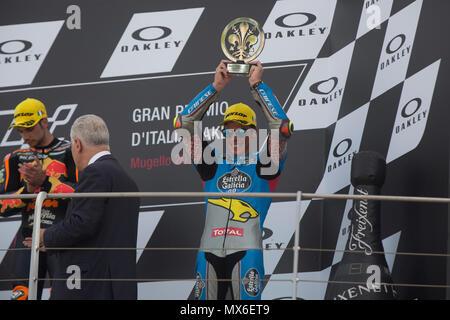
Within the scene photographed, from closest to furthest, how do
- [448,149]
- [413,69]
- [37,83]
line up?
1. [448,149]
2. [413,69]
3. [37,83]

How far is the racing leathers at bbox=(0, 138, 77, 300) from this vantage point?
4129mm

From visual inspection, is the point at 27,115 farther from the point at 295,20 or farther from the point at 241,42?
the point at 295,20

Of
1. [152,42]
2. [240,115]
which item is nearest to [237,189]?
[240,115]

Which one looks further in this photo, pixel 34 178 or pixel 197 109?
pixel 197 109

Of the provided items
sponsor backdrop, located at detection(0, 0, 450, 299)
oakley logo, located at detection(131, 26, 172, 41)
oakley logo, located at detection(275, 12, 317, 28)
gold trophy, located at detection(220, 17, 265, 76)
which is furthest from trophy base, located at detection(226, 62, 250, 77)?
oakley logo, located at detection(131, 26, 172, 41)

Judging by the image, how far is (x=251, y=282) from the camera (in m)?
4.09

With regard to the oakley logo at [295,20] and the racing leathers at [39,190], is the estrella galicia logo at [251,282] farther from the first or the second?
the oakley logo at [295,20]

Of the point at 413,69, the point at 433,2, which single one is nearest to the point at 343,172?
the point at 413,69

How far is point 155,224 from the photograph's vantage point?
17.2ft

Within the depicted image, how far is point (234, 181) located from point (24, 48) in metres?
1.90

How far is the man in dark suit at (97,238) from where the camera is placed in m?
3.49

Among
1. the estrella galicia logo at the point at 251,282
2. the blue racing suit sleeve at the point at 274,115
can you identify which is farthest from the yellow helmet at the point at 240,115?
the estrella galicia logo at the point at 251,282

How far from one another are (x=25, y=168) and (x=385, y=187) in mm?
1852

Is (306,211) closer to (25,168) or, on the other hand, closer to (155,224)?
(155,224)
